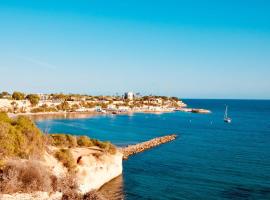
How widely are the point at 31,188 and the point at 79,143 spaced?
2066 cm

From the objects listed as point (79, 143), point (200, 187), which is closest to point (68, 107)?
point (79, 143)

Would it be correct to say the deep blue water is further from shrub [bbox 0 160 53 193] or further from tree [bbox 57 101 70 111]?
tree [bbox 57 101 70 111]

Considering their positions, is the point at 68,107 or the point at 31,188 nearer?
the point at 31,188

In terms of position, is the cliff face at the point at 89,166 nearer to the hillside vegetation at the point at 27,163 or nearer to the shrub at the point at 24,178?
the hillside vegetation at the point at 27,163

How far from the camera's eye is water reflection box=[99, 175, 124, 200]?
3467 centimetres

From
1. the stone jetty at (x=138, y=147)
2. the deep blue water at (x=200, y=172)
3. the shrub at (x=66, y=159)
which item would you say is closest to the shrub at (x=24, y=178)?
the shrub at (x=66, y=159)

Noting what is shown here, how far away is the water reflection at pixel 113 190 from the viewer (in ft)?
114

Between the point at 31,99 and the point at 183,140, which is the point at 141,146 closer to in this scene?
the point at 183,140

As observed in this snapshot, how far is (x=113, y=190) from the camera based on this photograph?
36.8m

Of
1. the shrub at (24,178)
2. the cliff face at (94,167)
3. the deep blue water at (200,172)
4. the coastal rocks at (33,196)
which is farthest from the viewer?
the deep blue water at (200,172)

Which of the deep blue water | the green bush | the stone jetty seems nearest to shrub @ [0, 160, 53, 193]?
the green bush

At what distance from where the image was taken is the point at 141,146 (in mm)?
64688

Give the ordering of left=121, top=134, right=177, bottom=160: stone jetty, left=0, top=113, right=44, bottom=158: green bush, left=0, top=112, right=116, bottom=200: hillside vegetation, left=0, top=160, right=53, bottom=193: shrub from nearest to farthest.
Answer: left=0, top=160, right=53, bottom=193: shrub
left=0, top=112, right=116, bottom=200: hillside vegetation
left=0, top=113, right=44, bottom=158: green bush
left=121, top=134, right=177, bottom=160: stone jetty

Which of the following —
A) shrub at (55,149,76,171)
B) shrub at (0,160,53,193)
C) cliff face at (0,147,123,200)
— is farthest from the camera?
shrub at (55,149,76,171)
